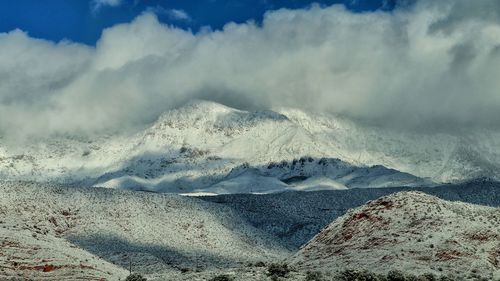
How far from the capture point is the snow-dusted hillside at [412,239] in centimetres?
4966

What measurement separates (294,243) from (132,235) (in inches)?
1386

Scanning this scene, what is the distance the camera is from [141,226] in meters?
113

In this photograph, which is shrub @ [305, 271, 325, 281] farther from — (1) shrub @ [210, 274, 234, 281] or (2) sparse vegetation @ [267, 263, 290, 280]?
(1) shrub @ [210, 274, 234, 281]

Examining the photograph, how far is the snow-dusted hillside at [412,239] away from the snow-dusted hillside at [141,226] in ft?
82.4

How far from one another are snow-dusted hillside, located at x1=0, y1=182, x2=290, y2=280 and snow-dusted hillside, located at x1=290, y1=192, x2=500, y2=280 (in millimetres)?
25123

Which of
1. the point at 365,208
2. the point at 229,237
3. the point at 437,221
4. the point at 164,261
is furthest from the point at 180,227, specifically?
the point at 437,221

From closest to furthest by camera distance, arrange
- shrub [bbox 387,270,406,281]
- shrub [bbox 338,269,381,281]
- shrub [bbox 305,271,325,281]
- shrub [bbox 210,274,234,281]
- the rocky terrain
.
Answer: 1. shrub [bbox 210,274,234,281]
2. shrub [bbox 305,271,325,281]
3. shrub [bbox 338,269,381,281]
4. shrub [bbox 387,270,406,281]
5. the rocky terrain

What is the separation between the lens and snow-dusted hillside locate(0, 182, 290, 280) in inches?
3821

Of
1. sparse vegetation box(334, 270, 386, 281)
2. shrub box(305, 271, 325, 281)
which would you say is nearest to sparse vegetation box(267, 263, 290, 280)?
shrub box(305, 271, 325, 281)

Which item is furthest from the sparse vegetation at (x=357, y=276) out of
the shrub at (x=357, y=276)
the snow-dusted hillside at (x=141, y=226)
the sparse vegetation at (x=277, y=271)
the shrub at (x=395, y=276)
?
the snow-dusted hillside at (x=141, y=226)

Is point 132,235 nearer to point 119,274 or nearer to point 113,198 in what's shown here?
point 113,198

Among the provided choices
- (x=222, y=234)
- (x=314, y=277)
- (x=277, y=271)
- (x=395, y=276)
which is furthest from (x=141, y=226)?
(x=314, y=277)

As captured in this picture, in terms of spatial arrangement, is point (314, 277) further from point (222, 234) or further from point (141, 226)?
point (222, 234)

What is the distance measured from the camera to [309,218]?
159 metres
